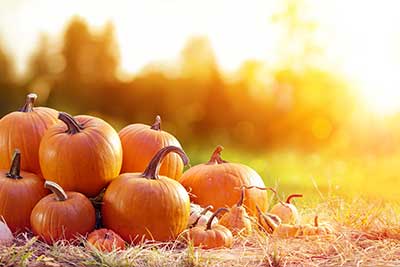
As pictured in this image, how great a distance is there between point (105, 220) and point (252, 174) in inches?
51.3

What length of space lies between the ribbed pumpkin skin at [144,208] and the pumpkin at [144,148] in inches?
18.0

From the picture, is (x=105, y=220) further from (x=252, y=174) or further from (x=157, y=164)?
(x=252, y=174)

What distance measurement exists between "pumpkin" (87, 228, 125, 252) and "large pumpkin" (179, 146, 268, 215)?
100cm

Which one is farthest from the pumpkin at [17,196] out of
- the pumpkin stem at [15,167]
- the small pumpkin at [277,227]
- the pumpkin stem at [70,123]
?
the small pumpkin at [277,227]

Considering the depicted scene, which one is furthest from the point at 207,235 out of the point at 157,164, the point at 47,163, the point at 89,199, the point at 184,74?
the point at 184,74

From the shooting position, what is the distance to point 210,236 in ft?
13.1

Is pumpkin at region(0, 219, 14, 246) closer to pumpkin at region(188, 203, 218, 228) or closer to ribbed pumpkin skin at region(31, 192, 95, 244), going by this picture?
ribbed pumpkin skin at region(31, 192, 95, 244)

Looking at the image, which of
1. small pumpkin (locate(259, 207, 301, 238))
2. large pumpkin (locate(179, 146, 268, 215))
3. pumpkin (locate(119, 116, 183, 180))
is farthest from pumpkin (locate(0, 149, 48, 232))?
small pumpkin (locate(259, 207, 301, 238))

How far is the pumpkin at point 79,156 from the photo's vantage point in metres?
4.07

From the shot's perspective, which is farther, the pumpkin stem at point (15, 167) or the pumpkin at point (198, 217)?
the pumpkin at point (198, 217)

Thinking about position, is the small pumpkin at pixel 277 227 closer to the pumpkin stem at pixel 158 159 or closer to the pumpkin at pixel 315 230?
the pumpkin at pixel 315 230

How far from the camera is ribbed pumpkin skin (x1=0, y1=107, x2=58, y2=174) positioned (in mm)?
4398

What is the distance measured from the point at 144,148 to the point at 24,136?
81cm

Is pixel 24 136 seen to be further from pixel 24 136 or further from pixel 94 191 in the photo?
pixel 94 191
